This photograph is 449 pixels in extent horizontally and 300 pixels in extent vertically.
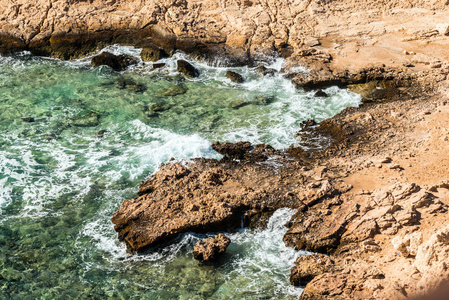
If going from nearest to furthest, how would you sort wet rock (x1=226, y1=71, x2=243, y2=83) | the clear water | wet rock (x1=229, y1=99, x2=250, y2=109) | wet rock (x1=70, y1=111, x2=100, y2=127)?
the clear water
wet rock (x1=70, y1=111, x2=100, y2=127)
wet rock (x1=229, y1=99, x2=250, y2=109)
wet rock (x1=226, y1=71, x2=243, y2=83)

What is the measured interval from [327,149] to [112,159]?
18.7 ft

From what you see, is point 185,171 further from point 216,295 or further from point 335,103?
point 335,103

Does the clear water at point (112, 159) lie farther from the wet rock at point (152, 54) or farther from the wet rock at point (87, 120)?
the wet rock at point (152, 54)

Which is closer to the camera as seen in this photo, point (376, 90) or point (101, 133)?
point (101, 133)

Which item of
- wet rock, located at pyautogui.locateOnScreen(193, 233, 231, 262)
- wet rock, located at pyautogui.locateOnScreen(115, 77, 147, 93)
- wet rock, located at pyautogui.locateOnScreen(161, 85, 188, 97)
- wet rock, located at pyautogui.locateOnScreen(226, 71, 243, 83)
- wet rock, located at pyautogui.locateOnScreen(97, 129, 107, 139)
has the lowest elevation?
wet rock, located at pyautogui.locateOnScreen(97, 129, 107, 139)

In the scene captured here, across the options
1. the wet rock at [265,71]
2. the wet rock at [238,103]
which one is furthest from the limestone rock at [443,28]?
the wet rock at [238,103]

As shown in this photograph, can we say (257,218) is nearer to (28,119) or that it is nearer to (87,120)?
(87,120)

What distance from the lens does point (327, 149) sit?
40.0ft

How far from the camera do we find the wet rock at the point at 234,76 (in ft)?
55.1

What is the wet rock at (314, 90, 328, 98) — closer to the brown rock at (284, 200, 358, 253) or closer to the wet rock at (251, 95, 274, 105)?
the wet rock at (251, 95, 274, 105)

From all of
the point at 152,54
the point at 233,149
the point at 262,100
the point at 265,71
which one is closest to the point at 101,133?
the point at 233,149

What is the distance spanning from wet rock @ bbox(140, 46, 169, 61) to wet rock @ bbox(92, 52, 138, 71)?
1.33 ft

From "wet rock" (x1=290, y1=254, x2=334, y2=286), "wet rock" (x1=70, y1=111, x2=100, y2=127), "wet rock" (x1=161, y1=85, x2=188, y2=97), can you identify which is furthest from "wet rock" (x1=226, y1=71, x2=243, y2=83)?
"wet rock" (x1=290, y1=254, x2=334, y2=286)

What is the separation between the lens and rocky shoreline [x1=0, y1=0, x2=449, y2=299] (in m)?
8.65
